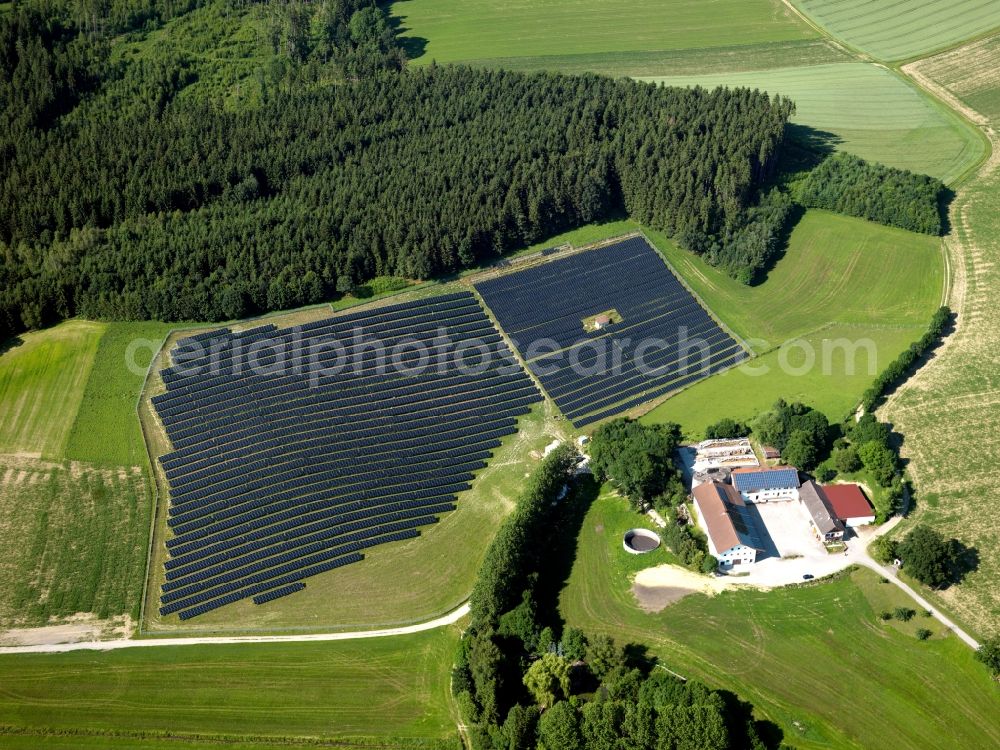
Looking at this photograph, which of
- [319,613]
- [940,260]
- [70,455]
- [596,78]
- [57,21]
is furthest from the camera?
[57,21]

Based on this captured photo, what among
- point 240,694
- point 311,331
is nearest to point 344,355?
point 311,331

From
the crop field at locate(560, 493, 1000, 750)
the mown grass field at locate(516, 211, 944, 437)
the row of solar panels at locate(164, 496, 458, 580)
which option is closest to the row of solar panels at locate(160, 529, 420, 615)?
the row of solar panels at locate(164, 496, 458, 580)

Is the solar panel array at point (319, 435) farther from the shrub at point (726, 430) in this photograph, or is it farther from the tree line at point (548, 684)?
the shrub at point (726, 430)

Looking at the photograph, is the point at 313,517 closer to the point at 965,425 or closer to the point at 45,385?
the point at 45,385

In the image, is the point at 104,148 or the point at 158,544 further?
the point at 104,148

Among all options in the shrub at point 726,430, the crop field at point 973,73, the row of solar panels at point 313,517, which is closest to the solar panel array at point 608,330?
the shrub at point 726,430

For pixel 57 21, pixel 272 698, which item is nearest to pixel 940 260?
pixel 272 698

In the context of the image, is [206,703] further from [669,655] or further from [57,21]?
[57,21]
